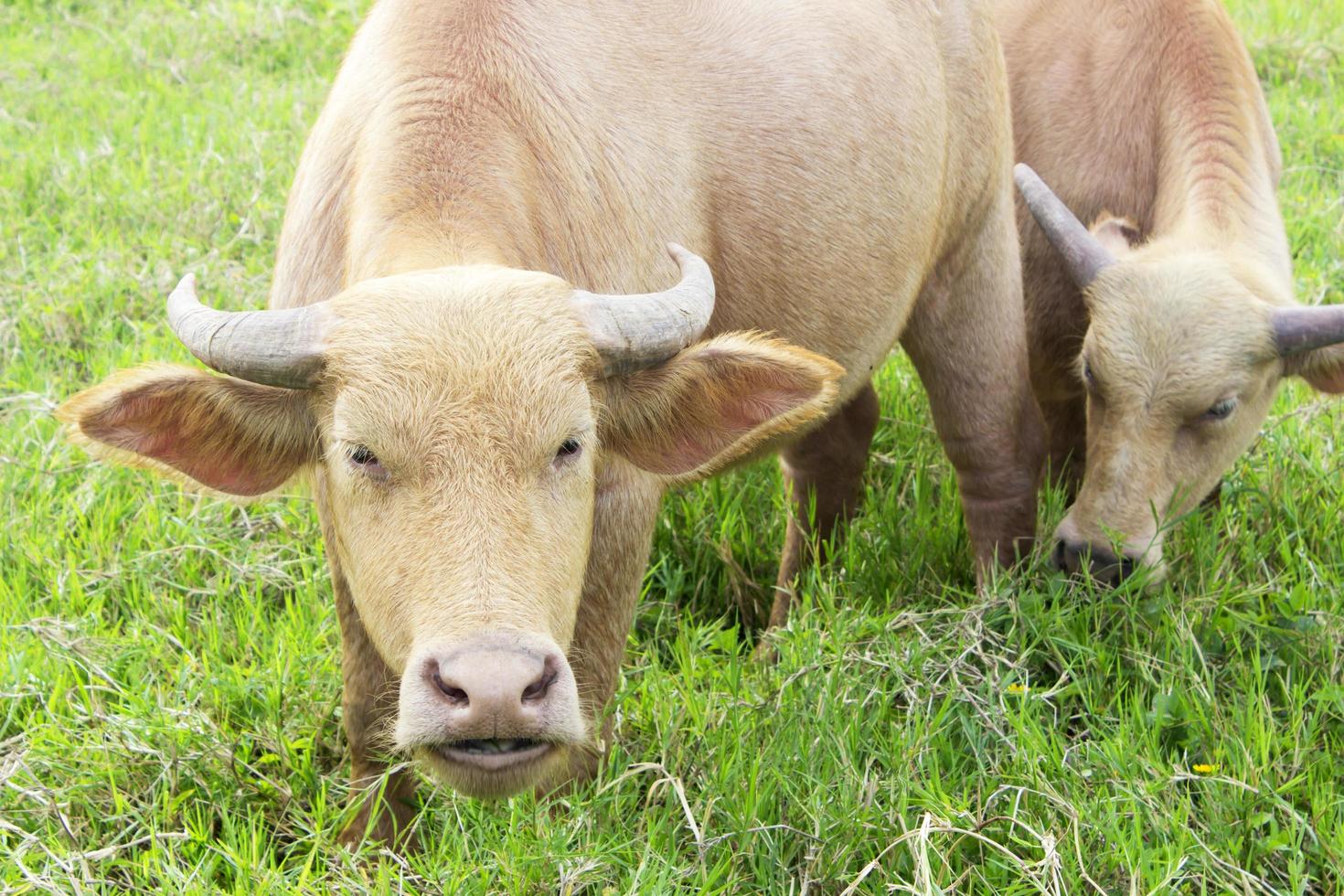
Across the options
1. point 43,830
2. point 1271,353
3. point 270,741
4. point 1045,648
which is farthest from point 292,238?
point 1271,353

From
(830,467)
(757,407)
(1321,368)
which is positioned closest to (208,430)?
(757,407)

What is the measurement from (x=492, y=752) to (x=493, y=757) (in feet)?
0.03

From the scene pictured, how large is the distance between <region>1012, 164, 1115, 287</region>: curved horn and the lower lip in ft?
9.63

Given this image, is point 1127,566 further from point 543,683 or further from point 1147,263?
point 543,683

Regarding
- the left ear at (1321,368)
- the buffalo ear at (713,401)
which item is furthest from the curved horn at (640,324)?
the left ear at (1321,368)

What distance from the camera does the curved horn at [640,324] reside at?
2.87m

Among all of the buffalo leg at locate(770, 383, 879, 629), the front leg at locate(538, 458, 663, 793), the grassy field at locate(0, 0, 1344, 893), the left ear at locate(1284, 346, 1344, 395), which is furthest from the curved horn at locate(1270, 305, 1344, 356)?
the front leg at locate(538, 458, 663, 793)

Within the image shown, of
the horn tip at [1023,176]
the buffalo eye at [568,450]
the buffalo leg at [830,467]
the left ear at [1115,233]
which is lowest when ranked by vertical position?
the buffalo leg at [830,467]

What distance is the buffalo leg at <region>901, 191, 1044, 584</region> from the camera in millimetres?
4801

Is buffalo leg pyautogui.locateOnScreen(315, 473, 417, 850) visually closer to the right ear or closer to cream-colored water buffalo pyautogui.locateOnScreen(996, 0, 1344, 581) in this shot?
the right ear

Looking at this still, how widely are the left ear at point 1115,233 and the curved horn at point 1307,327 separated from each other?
63cm

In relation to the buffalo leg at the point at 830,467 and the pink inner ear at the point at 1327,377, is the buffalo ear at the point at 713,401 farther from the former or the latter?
the pink inner ear at the point at 1327,377

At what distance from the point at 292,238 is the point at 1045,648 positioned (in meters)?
2.41

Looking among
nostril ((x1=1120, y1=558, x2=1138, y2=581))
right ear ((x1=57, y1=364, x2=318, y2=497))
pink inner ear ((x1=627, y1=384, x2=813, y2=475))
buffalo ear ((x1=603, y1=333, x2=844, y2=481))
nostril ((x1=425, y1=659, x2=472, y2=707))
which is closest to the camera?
nostril ((x1=425, y1=659, x2=472, y2=707))
